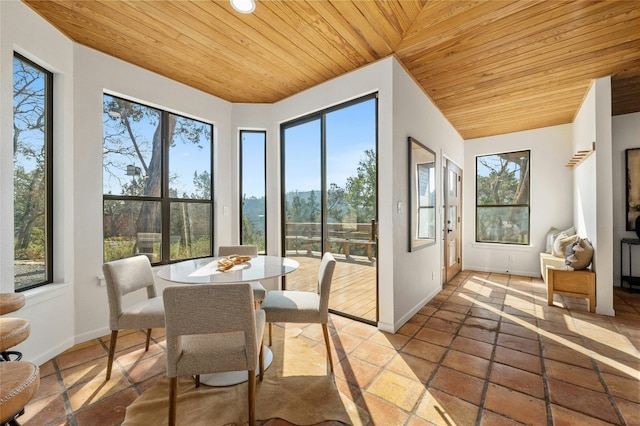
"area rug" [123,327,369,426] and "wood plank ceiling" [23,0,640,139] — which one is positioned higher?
"wood plank ceiling" [23,0,640,139]

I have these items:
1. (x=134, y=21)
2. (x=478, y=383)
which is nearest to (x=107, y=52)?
(x=134, y=21)

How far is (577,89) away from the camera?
3439 mm

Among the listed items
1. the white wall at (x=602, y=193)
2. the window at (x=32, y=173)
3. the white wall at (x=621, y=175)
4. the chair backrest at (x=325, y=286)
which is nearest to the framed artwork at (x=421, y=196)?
the chair backrest at (x=325, y=286)

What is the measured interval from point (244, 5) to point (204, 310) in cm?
218

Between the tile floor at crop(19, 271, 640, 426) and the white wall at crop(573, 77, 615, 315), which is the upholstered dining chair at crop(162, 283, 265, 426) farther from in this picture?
the white wall at crop(573, 77, 615, 315)

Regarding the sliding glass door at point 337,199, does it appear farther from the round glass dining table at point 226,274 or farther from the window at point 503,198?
the window at point 503,198

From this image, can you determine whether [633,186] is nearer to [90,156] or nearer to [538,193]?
[538,193]

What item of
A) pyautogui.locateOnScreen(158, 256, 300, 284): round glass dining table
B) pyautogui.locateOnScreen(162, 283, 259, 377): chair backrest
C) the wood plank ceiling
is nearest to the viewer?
pyautogui.locateOnScreen(162, 283, 259, 377): chair backrest

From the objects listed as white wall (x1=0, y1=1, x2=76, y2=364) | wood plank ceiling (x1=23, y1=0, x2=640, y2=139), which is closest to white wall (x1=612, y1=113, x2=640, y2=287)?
wood plank ceiling (x1=23, y1=0, x2=640, y2=139)

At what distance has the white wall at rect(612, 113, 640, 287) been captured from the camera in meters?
4.11

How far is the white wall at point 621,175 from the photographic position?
13.5ft

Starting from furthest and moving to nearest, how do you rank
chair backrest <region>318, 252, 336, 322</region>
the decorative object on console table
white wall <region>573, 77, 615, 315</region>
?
the decorative object on console table → white wall <region>573, 77, 615, 315</region> → chair backrest <region>318, 252, 336, 322</region>

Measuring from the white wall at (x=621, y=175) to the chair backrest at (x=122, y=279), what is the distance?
6.34 meters

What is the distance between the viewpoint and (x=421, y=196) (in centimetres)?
346
